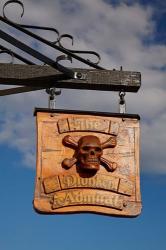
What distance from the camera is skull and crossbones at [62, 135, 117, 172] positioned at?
4.41 m

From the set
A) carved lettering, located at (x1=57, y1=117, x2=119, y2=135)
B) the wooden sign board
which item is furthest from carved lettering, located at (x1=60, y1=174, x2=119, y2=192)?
carved lettering, located at (x1=57, y1=117, x2=119, y2=135)

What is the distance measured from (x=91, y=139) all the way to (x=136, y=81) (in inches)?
24.0

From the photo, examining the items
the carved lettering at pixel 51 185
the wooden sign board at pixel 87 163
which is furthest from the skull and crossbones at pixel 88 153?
the carved lettering at pixel 51 185

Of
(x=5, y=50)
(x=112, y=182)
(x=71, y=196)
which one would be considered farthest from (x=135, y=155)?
(x=5, y=50)

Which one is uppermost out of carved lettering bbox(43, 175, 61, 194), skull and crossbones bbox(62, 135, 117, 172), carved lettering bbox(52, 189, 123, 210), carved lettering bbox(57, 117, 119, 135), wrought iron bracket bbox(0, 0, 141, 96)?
wrought iron bracket bbox(0, 0, 141, 96)

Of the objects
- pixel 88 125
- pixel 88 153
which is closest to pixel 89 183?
pixel 88 153

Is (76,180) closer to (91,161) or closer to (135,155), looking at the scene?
(91,161)

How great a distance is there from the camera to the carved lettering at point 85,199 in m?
4.38

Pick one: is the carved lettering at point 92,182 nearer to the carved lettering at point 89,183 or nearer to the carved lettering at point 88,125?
the carved lettering at point 89,183

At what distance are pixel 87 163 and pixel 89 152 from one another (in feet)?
0.43

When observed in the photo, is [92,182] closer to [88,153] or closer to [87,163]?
[87,163]

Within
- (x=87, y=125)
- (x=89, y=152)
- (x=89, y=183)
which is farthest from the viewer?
(x=87, y=125)

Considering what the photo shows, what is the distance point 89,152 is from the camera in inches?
171

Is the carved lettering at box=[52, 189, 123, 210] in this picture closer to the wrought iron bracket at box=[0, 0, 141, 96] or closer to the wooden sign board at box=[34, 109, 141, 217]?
the wooden sign board at box=[34, 109, 141, 217]
